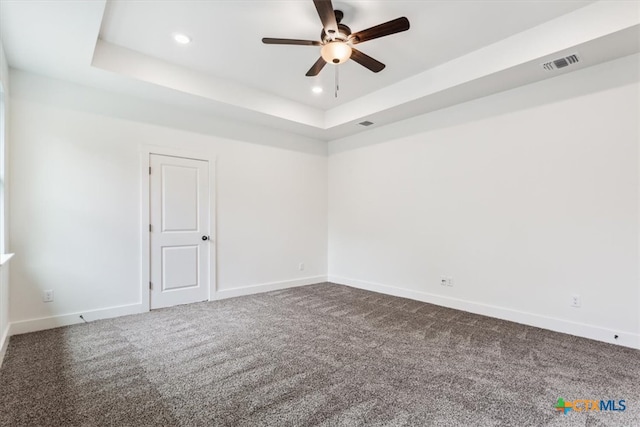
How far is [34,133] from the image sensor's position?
3438mm

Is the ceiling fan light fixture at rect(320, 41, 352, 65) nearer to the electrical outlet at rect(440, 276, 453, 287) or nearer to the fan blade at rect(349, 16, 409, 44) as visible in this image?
the fan blade at rect(349, 16, 409, 44)

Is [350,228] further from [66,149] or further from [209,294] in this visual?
[66,149]

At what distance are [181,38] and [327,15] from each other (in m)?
1.72

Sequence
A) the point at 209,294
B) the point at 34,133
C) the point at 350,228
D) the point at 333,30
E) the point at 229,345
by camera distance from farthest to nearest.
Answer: the point at 350,228
the point at 209,294
the point at 34,133
the point at 229,345
the point at 333,30

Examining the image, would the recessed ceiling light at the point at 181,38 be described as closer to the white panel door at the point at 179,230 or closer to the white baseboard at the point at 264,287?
the white panel door at the point at 179,230

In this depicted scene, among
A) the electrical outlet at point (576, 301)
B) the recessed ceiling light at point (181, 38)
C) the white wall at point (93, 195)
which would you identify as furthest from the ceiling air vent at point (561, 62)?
the white wall at point (93, 195)

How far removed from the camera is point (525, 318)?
12.0 feet

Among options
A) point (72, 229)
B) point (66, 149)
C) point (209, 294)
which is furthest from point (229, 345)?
point (66, 149)

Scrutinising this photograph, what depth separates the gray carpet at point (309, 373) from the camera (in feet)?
6.31

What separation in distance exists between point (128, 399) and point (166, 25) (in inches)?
125

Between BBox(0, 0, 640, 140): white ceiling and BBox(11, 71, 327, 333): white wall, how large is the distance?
35 centimetres

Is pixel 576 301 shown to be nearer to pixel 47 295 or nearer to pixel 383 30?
pixel 383 30

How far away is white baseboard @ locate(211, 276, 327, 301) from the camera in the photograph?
15.7 feet

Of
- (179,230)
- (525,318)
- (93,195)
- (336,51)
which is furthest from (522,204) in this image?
(93,195)
